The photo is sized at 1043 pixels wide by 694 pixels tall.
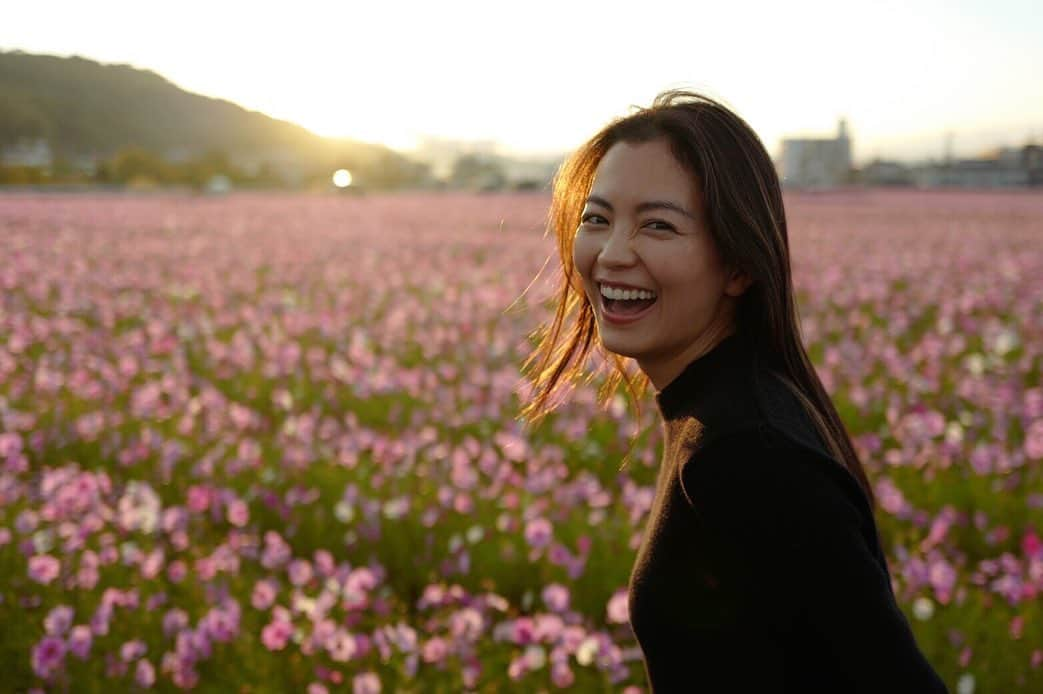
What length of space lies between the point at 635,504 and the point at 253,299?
605cm

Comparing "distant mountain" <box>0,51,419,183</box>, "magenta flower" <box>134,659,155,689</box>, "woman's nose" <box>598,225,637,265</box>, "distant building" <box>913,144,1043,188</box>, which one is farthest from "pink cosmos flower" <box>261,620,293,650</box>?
"distant mountain" <box>0,51,419,183</box>

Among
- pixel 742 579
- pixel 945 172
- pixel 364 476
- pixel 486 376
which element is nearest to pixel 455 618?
pixel 364 476

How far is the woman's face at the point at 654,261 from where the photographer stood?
1.42 metres

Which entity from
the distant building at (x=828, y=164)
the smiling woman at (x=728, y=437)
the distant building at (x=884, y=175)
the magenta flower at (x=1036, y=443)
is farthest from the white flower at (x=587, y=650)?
the distant building at (x=884, y=175)

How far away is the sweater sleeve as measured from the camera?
1.14 m

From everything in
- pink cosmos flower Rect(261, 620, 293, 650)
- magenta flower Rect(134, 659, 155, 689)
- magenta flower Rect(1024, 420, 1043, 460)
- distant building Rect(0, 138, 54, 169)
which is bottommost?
magenta flower Rect(134, 659, 155, 689)

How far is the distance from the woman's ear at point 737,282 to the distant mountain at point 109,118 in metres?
115

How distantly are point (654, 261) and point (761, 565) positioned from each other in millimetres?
473

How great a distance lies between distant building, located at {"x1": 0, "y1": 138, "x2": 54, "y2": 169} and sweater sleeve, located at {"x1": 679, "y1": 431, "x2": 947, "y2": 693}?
5065 inches

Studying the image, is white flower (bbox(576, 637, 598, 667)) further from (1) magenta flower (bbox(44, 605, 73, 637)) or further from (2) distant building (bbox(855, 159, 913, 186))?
(2) distant building (bbox(855, 159, 913, 186))

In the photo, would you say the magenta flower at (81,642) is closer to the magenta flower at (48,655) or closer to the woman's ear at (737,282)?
the magenta flower at (48,655)

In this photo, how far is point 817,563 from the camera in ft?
3.73

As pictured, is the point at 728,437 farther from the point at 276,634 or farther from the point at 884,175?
the point at 884,175

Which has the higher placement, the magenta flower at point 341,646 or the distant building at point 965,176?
the distant building at point 965,176
